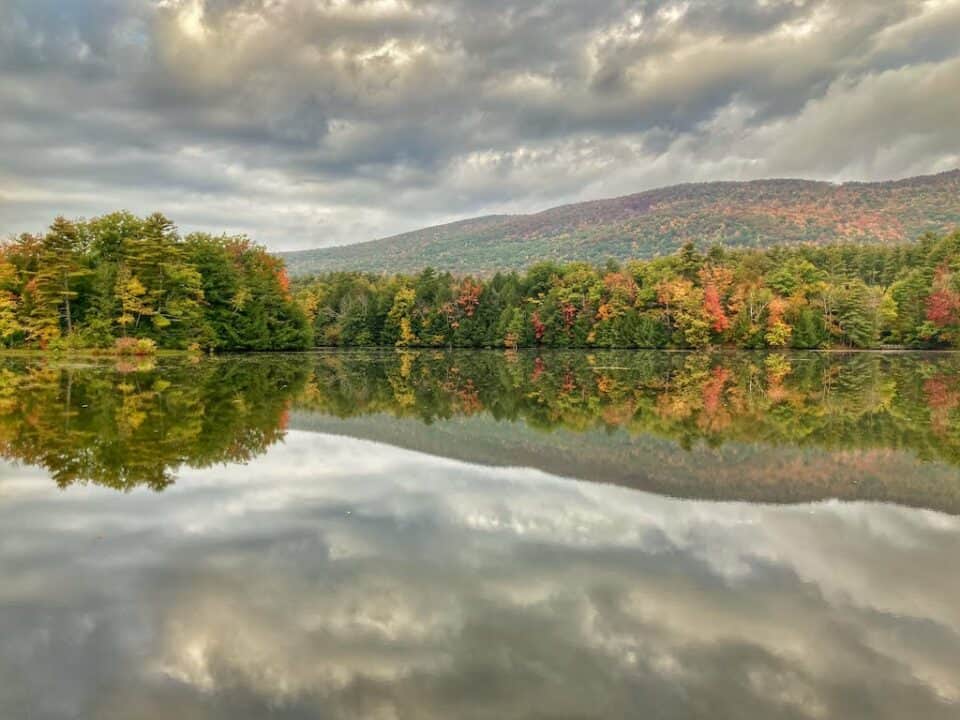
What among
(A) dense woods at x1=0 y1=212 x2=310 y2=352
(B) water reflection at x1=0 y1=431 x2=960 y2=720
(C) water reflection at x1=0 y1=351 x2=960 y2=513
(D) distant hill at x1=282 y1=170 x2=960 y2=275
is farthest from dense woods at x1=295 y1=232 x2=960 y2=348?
(B) water reflection at x1=0 y1=431 x2=960 y2=720

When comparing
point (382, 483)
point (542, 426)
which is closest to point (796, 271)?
point (542, 426)

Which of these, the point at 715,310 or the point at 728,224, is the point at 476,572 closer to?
the point at 715,310

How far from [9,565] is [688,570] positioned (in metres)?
7.35

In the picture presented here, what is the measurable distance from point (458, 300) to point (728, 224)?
104848mm

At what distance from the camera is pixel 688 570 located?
7.23m

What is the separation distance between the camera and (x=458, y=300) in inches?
3150

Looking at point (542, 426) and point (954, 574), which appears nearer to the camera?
point (954, 574)

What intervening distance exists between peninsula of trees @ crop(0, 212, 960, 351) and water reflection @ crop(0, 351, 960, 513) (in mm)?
20309

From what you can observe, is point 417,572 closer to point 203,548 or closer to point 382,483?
point 203,548

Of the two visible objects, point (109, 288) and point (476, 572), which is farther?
point (109, 288)

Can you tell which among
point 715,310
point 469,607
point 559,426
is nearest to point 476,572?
point 469,607

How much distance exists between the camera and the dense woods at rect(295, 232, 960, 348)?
220 ft

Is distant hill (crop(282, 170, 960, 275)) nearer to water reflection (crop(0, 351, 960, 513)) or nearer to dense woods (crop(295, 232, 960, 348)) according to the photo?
dense woods (crop(295, 232, 960, 348))

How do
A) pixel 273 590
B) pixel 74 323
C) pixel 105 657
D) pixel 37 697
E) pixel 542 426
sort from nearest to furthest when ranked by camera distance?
1. pixel 37 697
2. pixel 105 657
3. pixel 273 590
4. pixel 542 426
5. pixel 74 323
